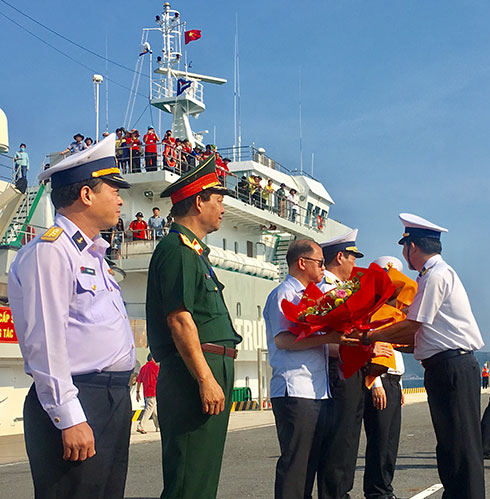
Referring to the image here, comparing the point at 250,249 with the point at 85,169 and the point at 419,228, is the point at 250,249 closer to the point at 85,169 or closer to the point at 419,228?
the point at 419,228

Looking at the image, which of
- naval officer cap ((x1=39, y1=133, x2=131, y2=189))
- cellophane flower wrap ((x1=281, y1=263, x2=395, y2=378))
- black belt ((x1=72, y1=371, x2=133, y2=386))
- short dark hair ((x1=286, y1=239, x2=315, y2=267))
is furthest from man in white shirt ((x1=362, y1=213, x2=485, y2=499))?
naval officer cap ((x1=39, y1=133, x2=131, y2=189))

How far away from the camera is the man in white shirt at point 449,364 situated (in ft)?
16.3

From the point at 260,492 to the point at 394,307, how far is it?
8.78ft

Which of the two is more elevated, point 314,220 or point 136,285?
point 314,220

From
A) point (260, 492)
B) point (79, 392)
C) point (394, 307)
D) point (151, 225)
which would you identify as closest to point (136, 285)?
point (151, 225)

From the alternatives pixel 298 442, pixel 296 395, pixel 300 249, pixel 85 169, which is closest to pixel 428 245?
pixel 300 249

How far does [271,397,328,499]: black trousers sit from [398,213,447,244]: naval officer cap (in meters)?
1.35

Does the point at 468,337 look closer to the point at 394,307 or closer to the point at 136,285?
the point at 394,307

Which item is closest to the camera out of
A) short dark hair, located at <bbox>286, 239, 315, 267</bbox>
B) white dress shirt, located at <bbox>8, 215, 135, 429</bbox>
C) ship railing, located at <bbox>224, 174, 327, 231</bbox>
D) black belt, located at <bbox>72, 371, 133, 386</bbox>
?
white dress shirt, located at <bbox>8, 215, 135, 429</bbox>

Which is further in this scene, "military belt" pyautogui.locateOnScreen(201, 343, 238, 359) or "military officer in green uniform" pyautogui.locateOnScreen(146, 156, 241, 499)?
"military belt" pyautogui.locateOnScreen(201, 343, 238, 359)

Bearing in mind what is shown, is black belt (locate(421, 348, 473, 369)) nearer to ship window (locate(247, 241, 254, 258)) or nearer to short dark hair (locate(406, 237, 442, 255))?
short dark hair (locate(406, 237, 442, 255))

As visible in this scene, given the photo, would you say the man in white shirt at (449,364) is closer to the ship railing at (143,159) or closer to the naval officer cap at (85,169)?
the naval officer cap at (85,169)

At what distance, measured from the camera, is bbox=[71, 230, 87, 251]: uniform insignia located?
3.36 m

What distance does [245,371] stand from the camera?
29.1 meters
